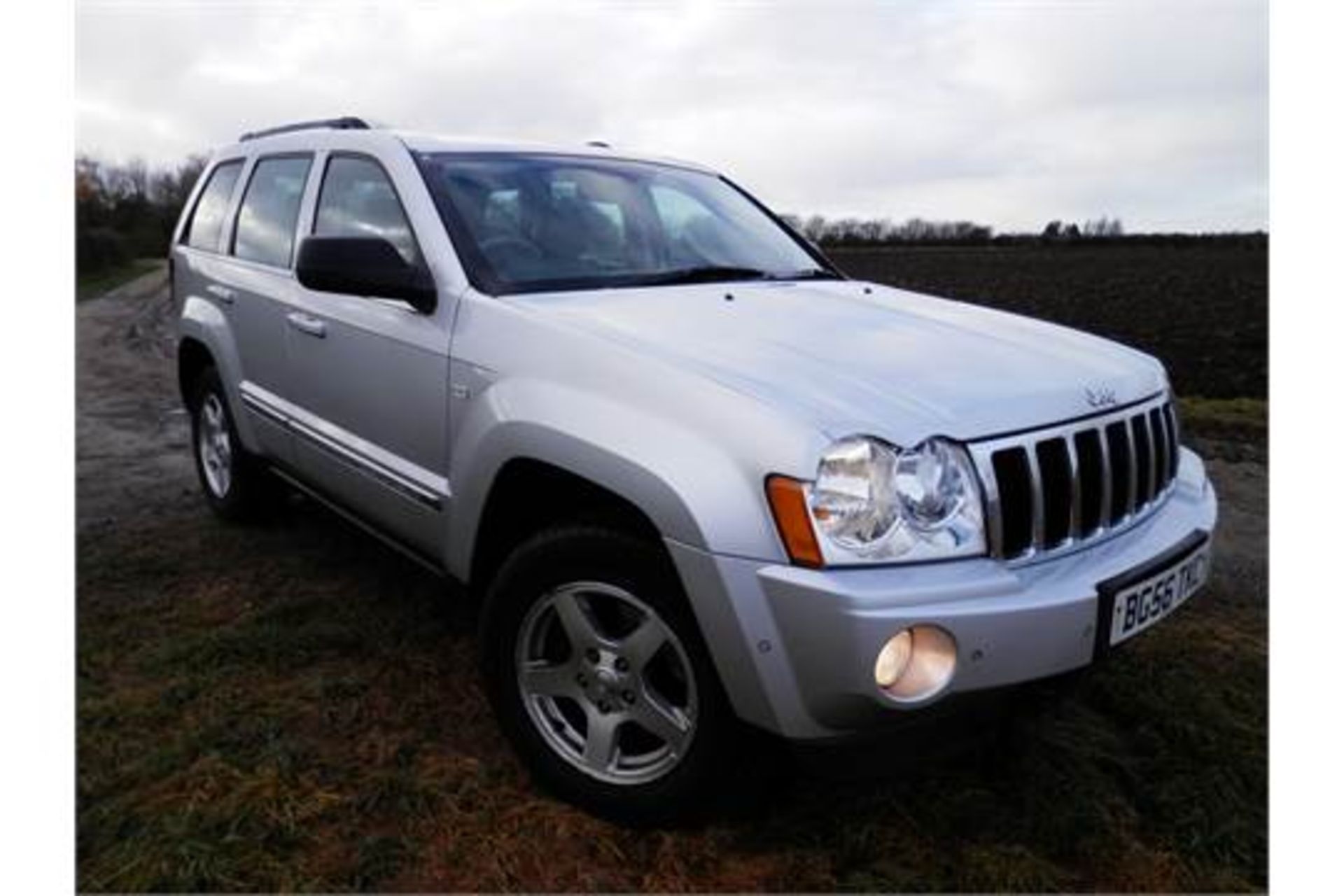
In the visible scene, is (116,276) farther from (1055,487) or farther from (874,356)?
(1055,487)

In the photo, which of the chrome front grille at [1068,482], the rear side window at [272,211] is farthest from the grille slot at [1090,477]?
the rear side window at [272,211]

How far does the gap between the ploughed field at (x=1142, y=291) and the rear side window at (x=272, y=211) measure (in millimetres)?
2613

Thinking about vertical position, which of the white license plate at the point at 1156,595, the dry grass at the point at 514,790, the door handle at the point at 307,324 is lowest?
the dry grass at the point at 514,790

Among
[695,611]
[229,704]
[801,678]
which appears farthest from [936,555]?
[229,704]

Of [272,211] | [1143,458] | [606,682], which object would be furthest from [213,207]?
[1143,458]

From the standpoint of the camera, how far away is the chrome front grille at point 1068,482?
2.09 m

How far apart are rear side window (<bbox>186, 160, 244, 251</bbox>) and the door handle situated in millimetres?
1166

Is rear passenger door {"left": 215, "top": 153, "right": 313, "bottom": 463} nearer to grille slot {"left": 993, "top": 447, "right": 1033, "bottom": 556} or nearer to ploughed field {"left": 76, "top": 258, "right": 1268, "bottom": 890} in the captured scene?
ploughed field {"left": 76, "top": 258, "right": 1268, "bottom": 890}

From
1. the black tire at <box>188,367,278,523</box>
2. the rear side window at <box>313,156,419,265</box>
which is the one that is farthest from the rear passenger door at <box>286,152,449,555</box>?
the black tire at <box>188,367,278,523</box>

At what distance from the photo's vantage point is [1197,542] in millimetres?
2523

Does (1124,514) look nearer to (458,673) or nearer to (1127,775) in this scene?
(1127,775)

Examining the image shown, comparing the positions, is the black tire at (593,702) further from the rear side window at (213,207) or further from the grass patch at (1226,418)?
the grass patch at (1226,418)

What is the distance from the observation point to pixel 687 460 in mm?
2074

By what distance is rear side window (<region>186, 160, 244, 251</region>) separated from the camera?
14.9ft
